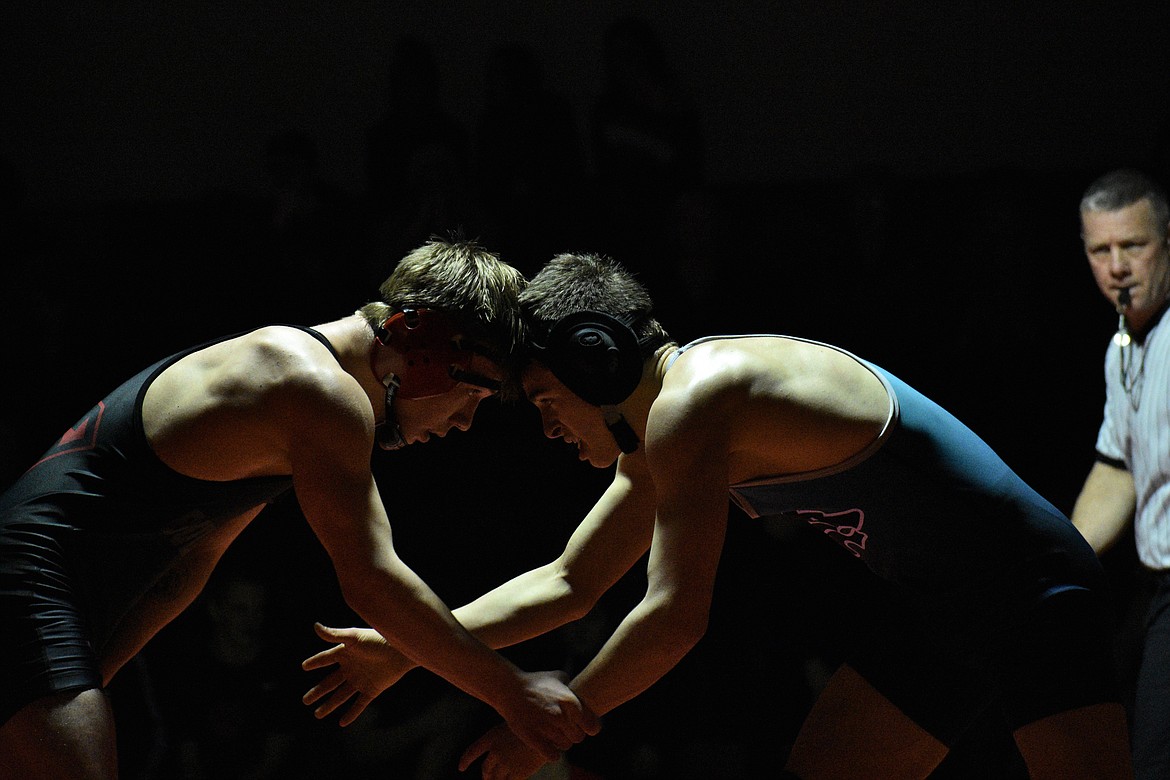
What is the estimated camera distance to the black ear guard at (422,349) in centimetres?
275

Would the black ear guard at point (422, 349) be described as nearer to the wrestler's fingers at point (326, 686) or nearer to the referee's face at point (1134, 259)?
the wrestler's fingers at point (326, 686)

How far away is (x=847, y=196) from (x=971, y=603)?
275cm

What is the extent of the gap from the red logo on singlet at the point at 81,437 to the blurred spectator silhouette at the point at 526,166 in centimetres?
232

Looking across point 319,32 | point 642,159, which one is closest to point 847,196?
point 642,159

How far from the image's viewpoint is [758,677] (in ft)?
13.4

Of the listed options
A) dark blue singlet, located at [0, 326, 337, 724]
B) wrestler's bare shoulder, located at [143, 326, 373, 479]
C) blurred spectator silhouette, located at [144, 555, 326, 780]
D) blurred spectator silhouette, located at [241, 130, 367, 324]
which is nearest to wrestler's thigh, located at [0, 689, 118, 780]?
dark blue singlet, located at [0, 326, 337, 724]

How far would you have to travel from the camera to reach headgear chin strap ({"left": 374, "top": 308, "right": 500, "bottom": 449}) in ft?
9.04

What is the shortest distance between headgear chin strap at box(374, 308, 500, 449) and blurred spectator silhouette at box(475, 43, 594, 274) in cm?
209

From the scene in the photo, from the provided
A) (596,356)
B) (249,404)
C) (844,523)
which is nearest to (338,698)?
(249,404)

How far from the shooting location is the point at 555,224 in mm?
4945

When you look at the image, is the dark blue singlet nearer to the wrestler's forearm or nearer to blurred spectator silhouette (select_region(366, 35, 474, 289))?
the wrestler's forearm

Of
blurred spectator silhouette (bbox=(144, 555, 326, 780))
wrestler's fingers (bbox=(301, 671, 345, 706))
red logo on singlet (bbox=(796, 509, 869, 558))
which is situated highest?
red logo on singlet (bbox=(796, 509, 869, 558))

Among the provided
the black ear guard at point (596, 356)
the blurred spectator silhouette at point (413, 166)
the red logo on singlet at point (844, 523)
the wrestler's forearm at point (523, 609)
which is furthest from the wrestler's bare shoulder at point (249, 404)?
the blurred spectator silhouette at point (413, 166)

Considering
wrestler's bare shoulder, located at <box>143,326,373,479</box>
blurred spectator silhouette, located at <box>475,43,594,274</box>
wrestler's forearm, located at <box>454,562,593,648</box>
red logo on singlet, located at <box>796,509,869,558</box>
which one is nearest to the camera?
wrestler's bare shoulder, located at <box>143,326,373,479</box>
